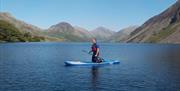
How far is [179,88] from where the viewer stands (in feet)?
135

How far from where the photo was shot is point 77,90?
130 feet

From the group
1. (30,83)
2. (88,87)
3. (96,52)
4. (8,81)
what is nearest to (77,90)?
(88,87)

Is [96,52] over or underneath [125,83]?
over

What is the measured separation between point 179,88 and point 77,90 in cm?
1252

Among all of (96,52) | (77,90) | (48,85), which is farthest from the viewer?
(96,52)

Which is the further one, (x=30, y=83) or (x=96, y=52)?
(x=96, y=52)

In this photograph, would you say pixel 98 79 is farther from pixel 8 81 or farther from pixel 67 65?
pixel 67 65

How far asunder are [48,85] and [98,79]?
918 cm

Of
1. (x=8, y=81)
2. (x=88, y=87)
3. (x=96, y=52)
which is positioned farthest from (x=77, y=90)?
(x=96, y=52)

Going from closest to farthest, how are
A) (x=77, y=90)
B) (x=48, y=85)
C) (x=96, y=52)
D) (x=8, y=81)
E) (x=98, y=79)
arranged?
(x=77, y=90), (x=48, y=85), (x=8, y=81), (x=98, y=79), (x=96, y=52)

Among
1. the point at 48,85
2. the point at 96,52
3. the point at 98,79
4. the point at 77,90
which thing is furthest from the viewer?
the point at 96,52

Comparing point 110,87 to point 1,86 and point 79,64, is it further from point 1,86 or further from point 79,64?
point 79,64

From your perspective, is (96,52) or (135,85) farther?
(96,52)

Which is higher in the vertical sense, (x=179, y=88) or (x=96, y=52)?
(x=96, y=52)
